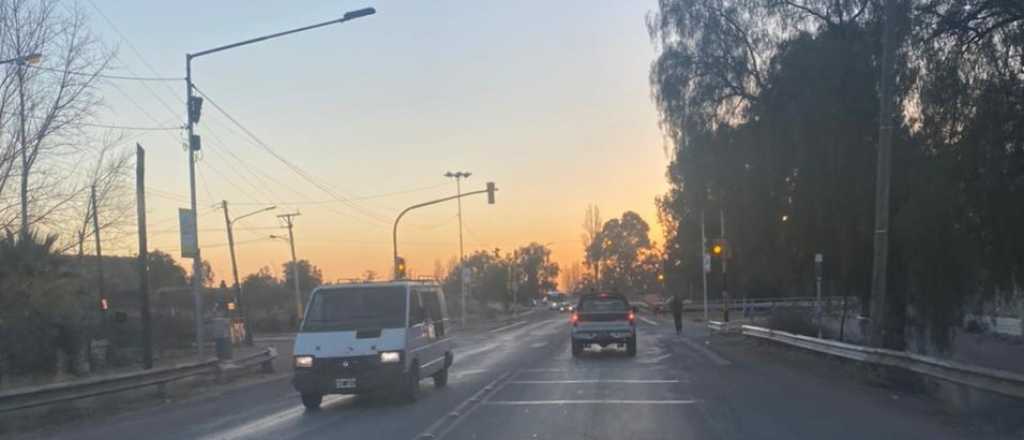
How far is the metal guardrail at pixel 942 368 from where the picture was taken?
14180 mm

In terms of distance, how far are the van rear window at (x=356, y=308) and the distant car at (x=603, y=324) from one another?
12.7m

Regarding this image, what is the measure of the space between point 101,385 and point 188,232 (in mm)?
8386

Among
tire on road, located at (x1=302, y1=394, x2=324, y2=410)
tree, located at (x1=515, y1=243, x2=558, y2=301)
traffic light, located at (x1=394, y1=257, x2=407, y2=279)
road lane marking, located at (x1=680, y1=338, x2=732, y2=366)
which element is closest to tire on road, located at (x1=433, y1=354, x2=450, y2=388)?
tire on road, located at (x1=302, y1=394, x2=324, y2=410)

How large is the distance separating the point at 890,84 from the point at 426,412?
1095 cm

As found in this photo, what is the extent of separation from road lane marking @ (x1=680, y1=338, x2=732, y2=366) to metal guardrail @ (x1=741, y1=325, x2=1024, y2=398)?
3181 millimetres

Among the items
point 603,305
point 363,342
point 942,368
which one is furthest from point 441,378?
point 603,305

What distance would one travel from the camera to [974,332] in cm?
4072

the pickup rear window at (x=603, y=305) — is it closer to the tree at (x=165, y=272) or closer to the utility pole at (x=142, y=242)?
the utility pole at (x=142, y=242)

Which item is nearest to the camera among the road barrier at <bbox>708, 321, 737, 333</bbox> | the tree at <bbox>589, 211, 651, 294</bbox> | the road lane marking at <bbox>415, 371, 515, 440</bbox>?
the road lane marking at <bbox>415, 371, 515, 440</bbox>

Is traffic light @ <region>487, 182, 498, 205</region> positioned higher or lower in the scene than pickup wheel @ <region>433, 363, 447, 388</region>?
higher

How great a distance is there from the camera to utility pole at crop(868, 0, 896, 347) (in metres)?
20.1

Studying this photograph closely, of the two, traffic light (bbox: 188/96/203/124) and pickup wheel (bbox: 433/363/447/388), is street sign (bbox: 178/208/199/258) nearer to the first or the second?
traffic light (bbox: 188/96/203/124)

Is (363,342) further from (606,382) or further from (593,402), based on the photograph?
(606,382)

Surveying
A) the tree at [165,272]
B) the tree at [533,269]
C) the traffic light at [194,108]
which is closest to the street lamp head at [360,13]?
the traffic light at [194,108]
